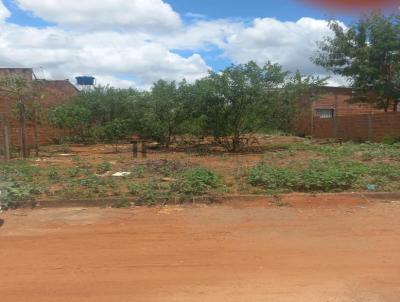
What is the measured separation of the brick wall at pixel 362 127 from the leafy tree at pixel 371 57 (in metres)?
1.35

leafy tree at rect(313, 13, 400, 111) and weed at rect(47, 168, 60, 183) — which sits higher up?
leafy tree at rect(313, 13, 400, 111)

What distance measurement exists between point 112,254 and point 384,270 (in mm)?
2907

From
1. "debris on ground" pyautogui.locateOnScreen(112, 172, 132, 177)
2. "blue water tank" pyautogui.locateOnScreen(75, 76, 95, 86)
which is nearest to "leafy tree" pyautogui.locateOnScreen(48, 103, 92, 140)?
"debris on ground" pyautogui.locateOnScreen(112, 172, 132, 177)

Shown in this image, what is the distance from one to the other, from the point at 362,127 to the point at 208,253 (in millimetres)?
20006

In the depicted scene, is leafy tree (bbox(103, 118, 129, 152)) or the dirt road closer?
the dirt road

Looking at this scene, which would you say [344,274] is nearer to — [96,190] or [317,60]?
[96,190]

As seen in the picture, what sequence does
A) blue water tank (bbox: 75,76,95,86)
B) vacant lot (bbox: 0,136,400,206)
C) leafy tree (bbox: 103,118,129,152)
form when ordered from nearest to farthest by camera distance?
vacant lot (bbox: 0,136,400,206) → leafy tree (bbox: 103,118,129,152) → blue water tank (bbox: 75,76,95,86)

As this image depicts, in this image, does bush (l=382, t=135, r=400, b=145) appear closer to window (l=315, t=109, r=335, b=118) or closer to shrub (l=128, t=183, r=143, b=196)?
shrub (l=128, t=183, r=143, b=196)

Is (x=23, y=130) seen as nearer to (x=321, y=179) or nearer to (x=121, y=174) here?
(x=121, y=174)

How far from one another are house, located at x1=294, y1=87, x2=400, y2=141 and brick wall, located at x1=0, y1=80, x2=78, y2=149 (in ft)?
35.5

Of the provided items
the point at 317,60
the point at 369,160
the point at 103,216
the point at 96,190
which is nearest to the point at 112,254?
the point at 103,216

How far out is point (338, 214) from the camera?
25.4 ft

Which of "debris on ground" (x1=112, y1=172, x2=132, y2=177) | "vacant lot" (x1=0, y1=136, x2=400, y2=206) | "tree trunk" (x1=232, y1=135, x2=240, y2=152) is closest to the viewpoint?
"vacant lot" (x1=0, y1=136, x2=400, y2=206)

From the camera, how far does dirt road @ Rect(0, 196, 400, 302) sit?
455 centimetres
